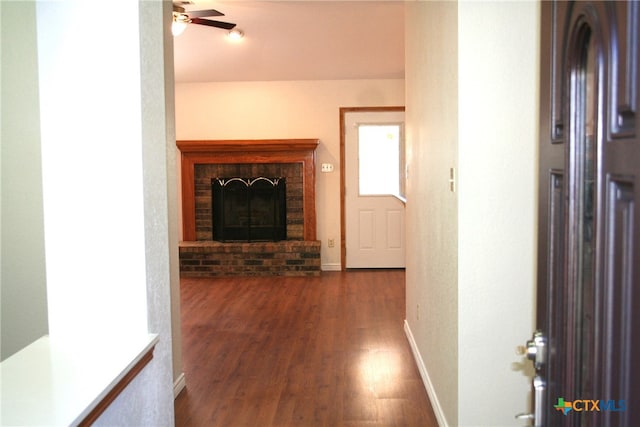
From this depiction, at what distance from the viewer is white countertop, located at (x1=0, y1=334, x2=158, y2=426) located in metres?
1.25

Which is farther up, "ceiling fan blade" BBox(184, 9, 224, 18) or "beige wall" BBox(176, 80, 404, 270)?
"ceiling fan blade" BBox(184, 9, 224, 18)

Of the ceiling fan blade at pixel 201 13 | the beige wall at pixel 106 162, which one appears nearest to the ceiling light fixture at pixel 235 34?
the ceiling fan blade at pixel 201 13

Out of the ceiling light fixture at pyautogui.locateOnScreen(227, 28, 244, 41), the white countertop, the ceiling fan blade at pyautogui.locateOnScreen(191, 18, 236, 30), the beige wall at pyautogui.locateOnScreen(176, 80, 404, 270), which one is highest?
the ceiling light fixture at pyautogui.locateOnScreen(227, 28, 244, 41)

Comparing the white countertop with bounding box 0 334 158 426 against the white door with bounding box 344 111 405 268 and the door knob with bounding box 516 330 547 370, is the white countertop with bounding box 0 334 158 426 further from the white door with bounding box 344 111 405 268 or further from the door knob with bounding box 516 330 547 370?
the white door with bounding box 344 111 405 268

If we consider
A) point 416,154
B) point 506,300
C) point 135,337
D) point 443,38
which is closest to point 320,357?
point 416,154

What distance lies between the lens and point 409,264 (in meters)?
4.63

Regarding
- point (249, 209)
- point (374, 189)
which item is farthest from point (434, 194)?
point (249, 209)

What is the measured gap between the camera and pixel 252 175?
25.1 ft

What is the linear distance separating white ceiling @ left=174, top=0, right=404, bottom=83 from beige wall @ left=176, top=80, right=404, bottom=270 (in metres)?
0.14

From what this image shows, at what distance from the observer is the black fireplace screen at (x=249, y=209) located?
7.66m

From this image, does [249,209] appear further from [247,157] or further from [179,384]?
[179,384]

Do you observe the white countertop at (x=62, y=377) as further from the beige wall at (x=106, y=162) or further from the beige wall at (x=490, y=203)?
the beige wall at (x=490, y=203)

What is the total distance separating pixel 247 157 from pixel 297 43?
174 centimetres

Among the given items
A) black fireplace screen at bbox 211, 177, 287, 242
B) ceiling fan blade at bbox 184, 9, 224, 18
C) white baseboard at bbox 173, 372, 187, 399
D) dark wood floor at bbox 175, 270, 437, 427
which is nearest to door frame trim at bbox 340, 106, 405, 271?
black fireplace screen at bbox 211, 177, 287, 242
